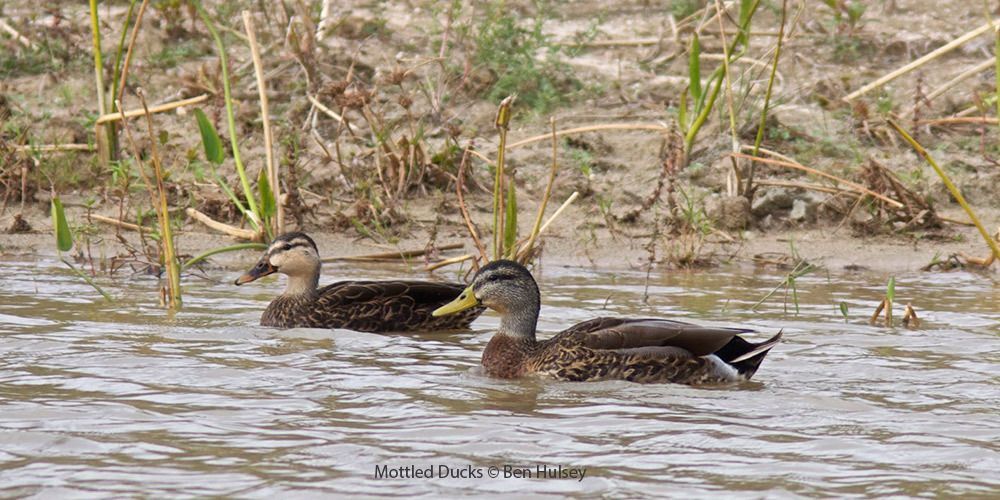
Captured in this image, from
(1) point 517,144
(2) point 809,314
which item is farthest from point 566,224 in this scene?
(2) point 809,314

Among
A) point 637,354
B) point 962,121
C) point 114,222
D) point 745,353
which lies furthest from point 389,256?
point 962,121

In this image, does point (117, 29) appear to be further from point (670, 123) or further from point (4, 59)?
point (670, 123)

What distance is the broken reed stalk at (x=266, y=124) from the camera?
9.55m

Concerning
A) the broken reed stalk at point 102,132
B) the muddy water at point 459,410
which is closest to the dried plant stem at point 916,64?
the muddy water at point 459,410

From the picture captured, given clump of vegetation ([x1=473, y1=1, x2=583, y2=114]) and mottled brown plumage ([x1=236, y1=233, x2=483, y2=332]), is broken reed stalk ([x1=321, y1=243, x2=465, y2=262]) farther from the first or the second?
clump of vegetation ([x1=473, y1=1, x2=583, y2=114])

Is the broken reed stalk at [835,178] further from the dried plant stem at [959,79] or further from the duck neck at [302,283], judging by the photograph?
the duck neck at [302,283]

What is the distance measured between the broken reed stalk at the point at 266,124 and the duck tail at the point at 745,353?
3669 mm

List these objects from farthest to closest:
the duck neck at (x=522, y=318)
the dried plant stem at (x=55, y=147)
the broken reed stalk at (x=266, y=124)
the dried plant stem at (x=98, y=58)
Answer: the dried plant stem at (x=55, y=147) < the dried plant stem at (x=98, y=58) < the broken reed stalk at (x=266, y=124) < the duck neck at (x=522, y=318)

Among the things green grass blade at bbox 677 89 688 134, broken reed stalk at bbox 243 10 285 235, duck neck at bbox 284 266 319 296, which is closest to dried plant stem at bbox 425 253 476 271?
duck neck at bbox 284 266 319 296

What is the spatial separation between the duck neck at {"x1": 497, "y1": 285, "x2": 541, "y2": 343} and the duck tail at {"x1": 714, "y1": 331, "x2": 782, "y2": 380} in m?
1.05

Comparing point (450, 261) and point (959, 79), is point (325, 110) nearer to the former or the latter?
point (450, 261)

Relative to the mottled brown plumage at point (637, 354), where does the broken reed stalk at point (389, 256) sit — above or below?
above

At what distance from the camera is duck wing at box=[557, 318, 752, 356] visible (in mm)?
7422

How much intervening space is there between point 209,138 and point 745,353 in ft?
11.2
